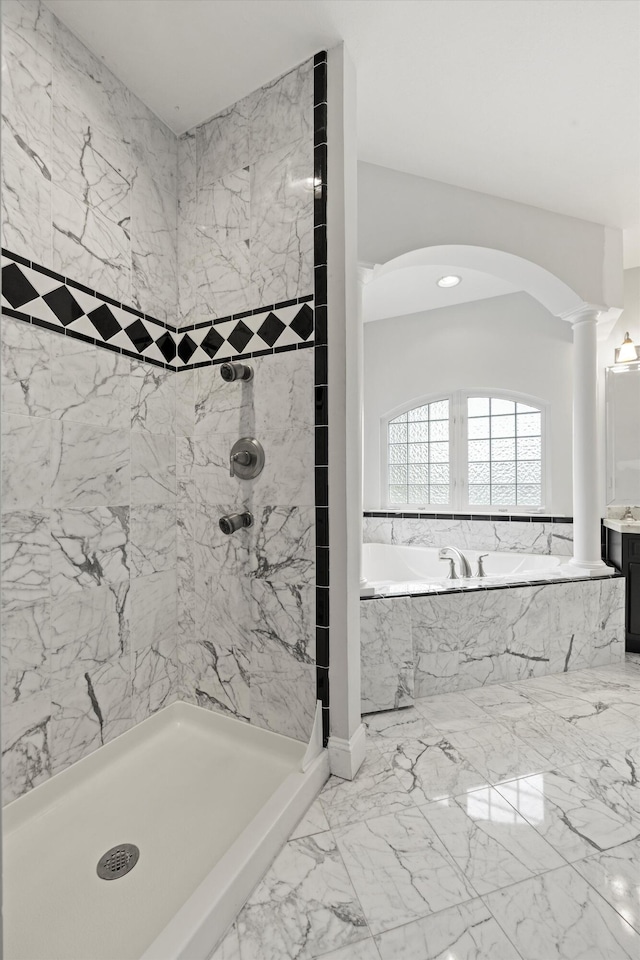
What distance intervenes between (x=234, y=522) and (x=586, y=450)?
2224 millimetres

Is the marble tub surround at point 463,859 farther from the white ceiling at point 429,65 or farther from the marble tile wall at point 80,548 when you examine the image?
the white ceiling at point 429,65

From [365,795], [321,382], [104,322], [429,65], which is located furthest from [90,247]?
[365,795]

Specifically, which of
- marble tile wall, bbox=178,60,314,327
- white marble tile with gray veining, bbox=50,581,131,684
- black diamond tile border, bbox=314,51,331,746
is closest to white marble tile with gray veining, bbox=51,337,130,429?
marble tile wall, bbox=178,60,314,327

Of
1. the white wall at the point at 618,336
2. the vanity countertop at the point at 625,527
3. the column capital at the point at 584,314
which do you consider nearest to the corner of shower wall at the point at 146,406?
the column capital at the point at 584,314

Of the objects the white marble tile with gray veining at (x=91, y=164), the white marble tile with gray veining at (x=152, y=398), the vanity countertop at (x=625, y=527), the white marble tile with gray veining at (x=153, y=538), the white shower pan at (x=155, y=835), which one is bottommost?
the white shower pan at (x=155, y=835)

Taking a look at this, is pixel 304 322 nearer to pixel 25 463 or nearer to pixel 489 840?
pixel 25 463

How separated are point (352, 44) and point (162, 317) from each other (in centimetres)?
119

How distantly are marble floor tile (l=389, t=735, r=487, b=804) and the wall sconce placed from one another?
287 centimetres

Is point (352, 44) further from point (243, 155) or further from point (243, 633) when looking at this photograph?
point (243, 633)

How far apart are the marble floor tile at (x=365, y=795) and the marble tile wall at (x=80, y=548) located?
781 millimetres

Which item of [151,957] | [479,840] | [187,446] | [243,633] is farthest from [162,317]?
[479,840]

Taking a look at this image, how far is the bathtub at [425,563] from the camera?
3536 millimetres

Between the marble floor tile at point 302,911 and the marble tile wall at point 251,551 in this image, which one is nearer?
the marble floor tile at point 302,911

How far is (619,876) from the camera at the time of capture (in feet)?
4.29
